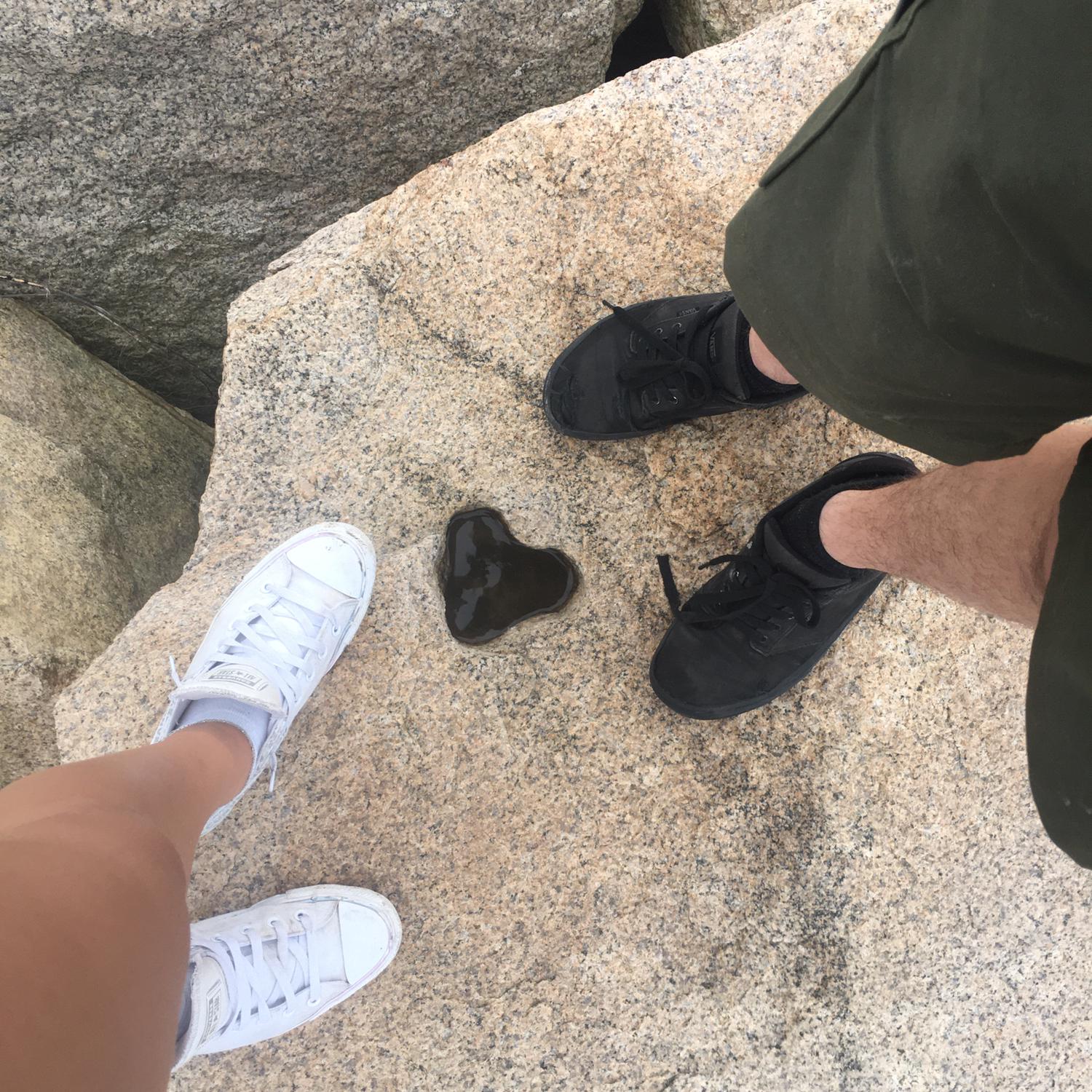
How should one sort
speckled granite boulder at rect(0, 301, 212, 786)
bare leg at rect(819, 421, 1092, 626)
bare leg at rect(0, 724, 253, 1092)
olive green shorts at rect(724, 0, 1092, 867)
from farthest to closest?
1. speckled granite boulder at rect(0, 301, 212, 786)
2. bare leg at rect(819, 421, 1092, 626)
3. bare leg at rect(0, 724, 253, 1092)
4. olive green shorts at rect(724, 0, 1092, 867)

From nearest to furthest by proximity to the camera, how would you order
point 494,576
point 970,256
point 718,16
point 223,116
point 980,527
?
point 970,256
point 980,527
point 494,576
point 223,116
point 718,16

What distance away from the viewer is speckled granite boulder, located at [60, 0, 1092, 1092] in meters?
1.79

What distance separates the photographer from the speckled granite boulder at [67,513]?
2.06 m

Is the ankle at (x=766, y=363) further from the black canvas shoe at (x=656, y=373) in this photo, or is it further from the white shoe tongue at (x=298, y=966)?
the white shoe tongue at (x=298, y=966)

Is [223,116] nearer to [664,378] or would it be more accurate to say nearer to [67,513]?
[67,513]

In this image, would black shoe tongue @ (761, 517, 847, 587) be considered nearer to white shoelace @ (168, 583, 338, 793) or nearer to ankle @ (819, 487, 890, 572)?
ankle @ (819, 487, 890, 572)

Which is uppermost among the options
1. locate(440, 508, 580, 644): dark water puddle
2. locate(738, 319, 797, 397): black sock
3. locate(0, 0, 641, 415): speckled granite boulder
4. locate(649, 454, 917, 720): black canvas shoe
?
locate(0, 0, 641, 415): speckled granite boulder

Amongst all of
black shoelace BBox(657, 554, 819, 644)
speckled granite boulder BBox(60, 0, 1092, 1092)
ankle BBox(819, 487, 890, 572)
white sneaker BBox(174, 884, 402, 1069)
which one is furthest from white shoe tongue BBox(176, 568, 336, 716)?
ankle BBox(819, 487, 890, 572)

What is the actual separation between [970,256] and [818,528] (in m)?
0.85

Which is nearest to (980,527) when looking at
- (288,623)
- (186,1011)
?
(288,623)

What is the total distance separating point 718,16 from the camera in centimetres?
236

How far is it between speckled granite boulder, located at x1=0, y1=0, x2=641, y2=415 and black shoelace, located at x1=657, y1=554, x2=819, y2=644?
1.49 meters

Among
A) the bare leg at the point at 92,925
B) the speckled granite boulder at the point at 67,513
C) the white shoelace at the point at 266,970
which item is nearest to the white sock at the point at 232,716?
the bare leg at the point at 92,925

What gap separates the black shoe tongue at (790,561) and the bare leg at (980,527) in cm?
13
